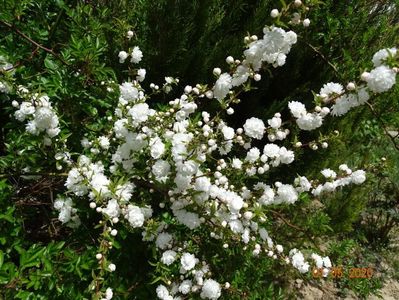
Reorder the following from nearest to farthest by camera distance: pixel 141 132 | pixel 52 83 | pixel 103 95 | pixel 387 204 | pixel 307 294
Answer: pixel 141 132 < pixel 52 83 < pixel 103 95 < pixel 307 294 < pixel 387 204

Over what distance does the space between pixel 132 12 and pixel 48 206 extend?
1651mm

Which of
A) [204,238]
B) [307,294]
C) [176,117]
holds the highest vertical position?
[176,117]

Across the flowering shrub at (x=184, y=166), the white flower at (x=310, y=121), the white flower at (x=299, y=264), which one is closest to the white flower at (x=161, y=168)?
the flowering shrub at (x=184, y=166)

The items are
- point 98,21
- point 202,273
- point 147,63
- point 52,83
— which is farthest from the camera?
point 147,63

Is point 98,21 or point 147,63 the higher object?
point 98,21

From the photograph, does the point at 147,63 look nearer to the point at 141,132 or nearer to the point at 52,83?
the point at 52,83

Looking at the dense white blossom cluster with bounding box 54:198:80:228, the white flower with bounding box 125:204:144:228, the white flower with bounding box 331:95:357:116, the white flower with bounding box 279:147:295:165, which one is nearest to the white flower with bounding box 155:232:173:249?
the white flower with bounding box 125:204:144:228

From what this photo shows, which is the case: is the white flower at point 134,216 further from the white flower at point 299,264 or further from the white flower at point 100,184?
the white flower at point 299,264

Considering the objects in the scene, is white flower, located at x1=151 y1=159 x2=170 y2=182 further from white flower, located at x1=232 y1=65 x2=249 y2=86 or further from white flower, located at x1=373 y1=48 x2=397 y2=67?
white flower, located at x1=373 y1=48 x2=397 y2=67

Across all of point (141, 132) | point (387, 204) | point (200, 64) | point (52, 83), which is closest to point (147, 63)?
point (200, 64)

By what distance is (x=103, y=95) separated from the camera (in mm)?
2420

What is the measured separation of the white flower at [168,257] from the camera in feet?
6.27

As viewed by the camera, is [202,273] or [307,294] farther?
[307,294]

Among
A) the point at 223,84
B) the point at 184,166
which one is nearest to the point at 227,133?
the point at 223,84
